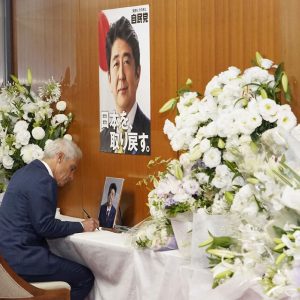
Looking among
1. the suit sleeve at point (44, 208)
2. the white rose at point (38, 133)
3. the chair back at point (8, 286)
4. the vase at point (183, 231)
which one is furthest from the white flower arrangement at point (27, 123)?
the vase at point (183, 231)

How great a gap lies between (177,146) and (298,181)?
1237mm

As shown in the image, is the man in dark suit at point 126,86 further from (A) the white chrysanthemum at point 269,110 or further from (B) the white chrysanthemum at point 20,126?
(A) the white chrysanthemum at point 269,110

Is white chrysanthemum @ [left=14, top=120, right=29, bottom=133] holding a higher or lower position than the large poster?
lower

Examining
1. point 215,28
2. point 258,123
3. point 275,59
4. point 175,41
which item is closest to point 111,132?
Result: point 175,41

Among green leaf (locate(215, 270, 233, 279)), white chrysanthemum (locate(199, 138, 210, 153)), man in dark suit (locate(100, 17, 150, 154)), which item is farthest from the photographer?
man in dark suit (locate(100, 17, 150, 154))

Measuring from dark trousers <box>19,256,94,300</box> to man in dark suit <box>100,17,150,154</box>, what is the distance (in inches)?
33.5

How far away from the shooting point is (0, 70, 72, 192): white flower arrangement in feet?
15.3

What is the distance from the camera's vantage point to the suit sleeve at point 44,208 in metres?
3.75

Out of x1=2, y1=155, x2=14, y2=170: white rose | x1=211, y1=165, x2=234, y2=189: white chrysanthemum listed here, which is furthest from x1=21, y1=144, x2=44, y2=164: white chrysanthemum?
x1=211, y1=165, x2=234, y2=189: white chrysanthemum

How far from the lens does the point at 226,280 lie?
2.08 m

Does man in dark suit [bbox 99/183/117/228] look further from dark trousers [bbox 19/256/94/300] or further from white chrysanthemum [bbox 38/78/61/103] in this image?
white chrysanthemum [bbox 38/78/61/103]

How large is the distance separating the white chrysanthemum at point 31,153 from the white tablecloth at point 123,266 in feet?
2.49

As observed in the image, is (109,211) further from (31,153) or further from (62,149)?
(31,153)

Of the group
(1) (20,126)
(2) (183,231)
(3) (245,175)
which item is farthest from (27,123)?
(3) (245,175)
